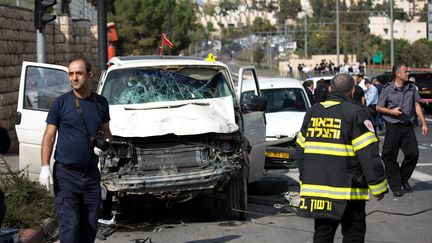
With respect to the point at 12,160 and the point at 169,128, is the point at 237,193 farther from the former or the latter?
the point at 12,160

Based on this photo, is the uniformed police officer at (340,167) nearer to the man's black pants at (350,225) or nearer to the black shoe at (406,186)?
the man's black pants at (350,225)

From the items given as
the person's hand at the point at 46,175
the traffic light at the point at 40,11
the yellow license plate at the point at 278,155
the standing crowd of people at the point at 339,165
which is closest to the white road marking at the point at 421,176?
the yellow license plate at the point at 278,155

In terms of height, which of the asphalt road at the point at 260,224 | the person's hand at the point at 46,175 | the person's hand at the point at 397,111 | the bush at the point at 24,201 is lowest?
the asphalt road at the point at 260,224

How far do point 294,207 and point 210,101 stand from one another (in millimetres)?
1854

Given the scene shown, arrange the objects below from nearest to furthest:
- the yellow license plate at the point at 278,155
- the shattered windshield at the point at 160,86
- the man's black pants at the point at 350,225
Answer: the man's black pants at the point at 350,225
the shattered windshield at the point at 160,86
the yellow license plate at the point at 278,155

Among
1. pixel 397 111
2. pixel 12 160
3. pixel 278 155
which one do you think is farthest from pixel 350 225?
pixel 12 160

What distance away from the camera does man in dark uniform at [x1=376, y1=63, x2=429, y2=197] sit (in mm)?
11570

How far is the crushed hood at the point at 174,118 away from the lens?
9000 millimetres

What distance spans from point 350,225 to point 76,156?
7.61 feet

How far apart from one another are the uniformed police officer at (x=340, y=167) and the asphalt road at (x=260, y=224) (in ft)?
7.83

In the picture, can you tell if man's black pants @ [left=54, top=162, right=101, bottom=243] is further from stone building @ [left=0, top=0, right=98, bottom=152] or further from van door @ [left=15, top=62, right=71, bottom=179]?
stone building @ [left=0, top=0, right=98, bottom=152]

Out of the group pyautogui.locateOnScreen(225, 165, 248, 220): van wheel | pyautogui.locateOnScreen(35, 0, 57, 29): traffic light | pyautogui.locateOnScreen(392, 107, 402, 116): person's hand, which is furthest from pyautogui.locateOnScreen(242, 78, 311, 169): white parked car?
pyautogui.locateOnScreen(35, 0, 57, 29): traffic light

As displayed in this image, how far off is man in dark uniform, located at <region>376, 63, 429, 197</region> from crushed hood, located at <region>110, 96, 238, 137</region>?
3.04m

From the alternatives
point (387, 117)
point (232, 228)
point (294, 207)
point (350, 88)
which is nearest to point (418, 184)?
point (387, 117)
